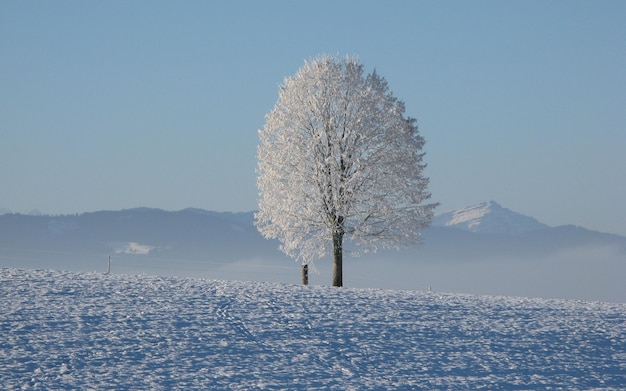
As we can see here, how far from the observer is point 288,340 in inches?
991

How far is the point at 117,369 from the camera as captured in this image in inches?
851

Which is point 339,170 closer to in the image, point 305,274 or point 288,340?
point 305,274

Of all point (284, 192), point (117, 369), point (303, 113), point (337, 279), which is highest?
point (303, 113)

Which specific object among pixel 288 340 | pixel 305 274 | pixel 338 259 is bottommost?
pixel 288 340

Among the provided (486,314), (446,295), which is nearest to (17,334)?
(486,314)

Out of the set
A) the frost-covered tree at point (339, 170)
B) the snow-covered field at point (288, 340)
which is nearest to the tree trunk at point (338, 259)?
the frost-covered tree at point (339, 170)

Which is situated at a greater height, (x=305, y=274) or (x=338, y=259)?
(x=338, y=259)

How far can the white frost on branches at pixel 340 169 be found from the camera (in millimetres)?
39938

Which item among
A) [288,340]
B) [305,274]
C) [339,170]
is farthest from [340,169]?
[288,340]

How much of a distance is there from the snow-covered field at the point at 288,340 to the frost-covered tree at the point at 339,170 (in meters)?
6.38

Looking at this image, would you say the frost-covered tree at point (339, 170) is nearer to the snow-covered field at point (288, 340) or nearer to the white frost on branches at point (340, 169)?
the white frost on branches at point (340, 169)

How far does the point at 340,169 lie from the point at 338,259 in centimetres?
481

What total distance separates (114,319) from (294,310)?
22.1 feet

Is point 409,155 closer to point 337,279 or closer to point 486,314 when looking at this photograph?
point 337,279
